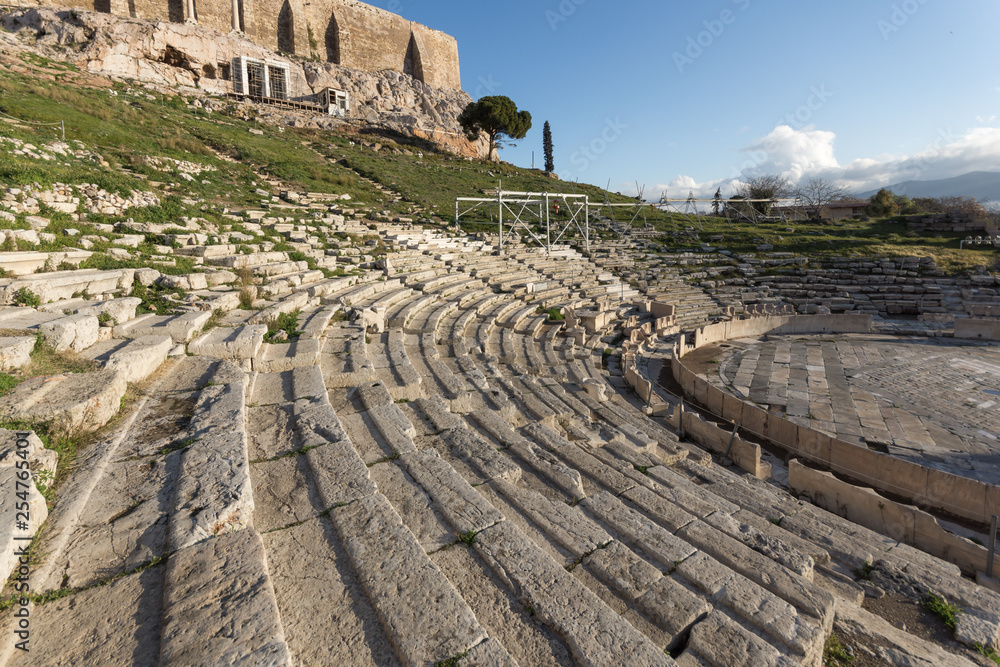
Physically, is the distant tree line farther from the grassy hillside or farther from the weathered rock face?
the weathered rock face

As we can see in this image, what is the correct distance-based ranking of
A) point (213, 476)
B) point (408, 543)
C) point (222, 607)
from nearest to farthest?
point (222, 607), point (408, 543), point (213, 476)

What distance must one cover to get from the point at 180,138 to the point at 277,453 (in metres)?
24.7

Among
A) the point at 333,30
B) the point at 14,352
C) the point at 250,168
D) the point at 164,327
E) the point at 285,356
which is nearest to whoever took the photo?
the point at 14,352

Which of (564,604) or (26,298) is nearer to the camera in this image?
(564,604)

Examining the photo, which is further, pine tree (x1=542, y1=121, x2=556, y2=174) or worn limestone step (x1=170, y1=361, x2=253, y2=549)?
pine tree (x1=542, y1=121, x2=556, y2=174)

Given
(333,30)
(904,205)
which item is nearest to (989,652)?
(904,205)

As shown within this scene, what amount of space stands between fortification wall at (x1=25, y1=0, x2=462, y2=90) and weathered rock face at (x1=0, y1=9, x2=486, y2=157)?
2616 millimetres

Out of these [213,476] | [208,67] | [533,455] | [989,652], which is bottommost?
[989,652]

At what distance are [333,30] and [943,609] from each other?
64.1 metres

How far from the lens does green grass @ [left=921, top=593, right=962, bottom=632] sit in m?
3.80

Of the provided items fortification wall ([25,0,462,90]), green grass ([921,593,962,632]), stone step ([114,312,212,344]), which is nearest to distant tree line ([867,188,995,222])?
green grass ([921,593,962,632])

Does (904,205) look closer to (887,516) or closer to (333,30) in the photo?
(887,516)

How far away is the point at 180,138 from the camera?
21.5m

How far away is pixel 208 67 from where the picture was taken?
39.4 metres
